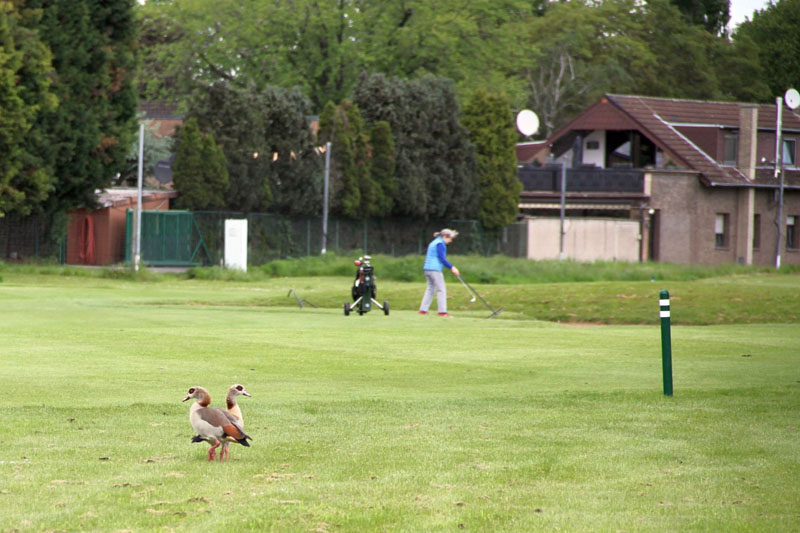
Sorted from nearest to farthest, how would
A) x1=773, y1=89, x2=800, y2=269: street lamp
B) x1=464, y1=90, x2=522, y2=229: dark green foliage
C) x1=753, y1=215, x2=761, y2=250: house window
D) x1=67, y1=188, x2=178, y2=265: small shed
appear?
x1=67, y1=188, x2=178, y2=265: small shed < x1=464, y1=90, x2=522, y2=229: dark green foliage < x1=773, y1=89, x2=800, y2=269: street lamp < x1=753, y1=215, x2=761, y2=250: house window

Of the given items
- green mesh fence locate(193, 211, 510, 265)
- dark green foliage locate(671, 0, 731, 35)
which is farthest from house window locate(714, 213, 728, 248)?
dark green foliage locate(671, 0, 731, 35)

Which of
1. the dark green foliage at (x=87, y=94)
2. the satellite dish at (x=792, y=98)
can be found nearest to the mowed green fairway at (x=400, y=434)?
the dark green foliage at (x=87, y=94)

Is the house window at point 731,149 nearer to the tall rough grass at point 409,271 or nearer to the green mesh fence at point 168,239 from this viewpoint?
the tall rough grass at point 409,271

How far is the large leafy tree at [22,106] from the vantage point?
45.9 meters

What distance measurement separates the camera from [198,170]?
54.6 metres

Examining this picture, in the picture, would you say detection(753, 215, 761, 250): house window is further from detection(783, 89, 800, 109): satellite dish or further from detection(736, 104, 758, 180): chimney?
detection(783, 89, 800, 109): satellite dish

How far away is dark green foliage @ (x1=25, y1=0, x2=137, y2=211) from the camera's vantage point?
48812mm

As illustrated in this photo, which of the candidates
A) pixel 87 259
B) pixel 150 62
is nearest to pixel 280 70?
pixel 150 62

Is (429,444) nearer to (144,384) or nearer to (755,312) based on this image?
(144,384)

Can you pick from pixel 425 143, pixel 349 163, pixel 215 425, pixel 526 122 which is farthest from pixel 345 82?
pixel 215 425

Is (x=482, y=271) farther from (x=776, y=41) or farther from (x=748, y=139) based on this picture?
(x=776, y=41)

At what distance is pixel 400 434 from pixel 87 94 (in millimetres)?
41941

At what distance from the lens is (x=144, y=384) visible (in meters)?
14.4

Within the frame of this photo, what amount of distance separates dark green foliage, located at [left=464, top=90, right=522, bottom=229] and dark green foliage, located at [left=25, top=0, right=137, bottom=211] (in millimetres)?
19781
